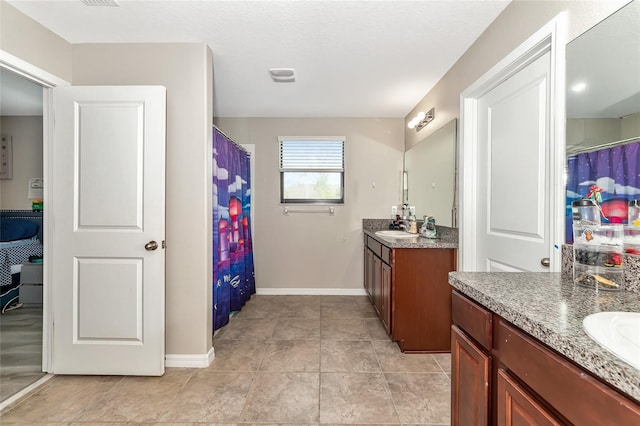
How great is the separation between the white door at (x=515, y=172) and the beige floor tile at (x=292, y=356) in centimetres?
144

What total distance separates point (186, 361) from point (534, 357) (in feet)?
7.12

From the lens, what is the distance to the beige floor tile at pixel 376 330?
2.57 m

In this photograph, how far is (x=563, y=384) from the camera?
62cm

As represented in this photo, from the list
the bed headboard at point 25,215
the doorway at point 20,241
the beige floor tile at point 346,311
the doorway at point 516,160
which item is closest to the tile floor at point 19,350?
the doorway at point 20,241

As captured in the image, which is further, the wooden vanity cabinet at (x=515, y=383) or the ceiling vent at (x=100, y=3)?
the ceiling vent at (x=100, y=3)

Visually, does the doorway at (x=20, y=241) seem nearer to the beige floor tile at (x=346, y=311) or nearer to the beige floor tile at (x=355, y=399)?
the beige floor tile at (x=355, y=399)

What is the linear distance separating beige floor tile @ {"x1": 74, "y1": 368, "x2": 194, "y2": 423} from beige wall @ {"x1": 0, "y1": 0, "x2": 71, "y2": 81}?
2155mm

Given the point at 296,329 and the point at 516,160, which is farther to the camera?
the point at 296,329

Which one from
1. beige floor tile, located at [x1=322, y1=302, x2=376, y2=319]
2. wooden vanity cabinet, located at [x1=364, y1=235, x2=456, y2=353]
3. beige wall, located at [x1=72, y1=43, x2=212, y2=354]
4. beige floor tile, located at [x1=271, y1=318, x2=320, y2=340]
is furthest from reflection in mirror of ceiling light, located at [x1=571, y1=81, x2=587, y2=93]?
beige floor tile, located at [x1=322, y1=302, x2=376, y2=319]

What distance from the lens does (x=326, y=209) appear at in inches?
151

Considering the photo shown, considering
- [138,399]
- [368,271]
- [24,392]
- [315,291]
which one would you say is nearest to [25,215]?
[24,392]

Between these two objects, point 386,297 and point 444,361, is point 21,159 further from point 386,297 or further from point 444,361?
point 444,361

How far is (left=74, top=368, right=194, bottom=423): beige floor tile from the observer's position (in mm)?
1604

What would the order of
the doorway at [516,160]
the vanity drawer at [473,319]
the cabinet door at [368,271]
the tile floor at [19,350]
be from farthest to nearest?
1. the cabinet door at [368,271]
2. the tile floor at [19,350]
3. the doorway at [516,160]
4. the vanity drawer at [473,319]
